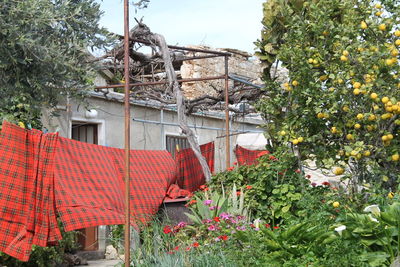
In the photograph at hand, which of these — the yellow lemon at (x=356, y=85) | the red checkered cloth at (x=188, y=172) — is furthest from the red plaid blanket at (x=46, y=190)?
the red checkered cloth at (x=188, y=172)

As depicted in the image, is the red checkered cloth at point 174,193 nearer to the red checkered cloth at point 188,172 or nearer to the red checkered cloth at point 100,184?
the red checkered cloth at point 100,184

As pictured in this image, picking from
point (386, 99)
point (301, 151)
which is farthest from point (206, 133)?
point (386, 99)

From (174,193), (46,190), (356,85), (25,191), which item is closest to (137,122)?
(174,193)

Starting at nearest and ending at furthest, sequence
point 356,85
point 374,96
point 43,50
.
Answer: point 374,96
point 356,85
point 43,50

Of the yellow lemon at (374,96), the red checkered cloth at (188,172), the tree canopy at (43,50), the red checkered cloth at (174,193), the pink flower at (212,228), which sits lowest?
the pink flower at (212,228)

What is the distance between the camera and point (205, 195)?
22.5 feet

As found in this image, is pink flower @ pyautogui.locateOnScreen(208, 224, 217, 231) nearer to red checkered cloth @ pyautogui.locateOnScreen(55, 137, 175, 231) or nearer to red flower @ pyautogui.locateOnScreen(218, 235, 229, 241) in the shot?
red flower @ pyautogui.locateOnScreen(218, 235, 229, 241)

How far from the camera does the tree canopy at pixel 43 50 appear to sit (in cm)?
505

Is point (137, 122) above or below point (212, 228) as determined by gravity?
above

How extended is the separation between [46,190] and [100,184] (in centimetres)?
89

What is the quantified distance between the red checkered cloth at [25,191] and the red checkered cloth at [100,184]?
13 centimetres

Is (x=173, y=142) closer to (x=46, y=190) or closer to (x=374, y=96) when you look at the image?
(x=46, y=190)

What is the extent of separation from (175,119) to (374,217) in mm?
7781

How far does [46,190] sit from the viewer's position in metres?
4.83
